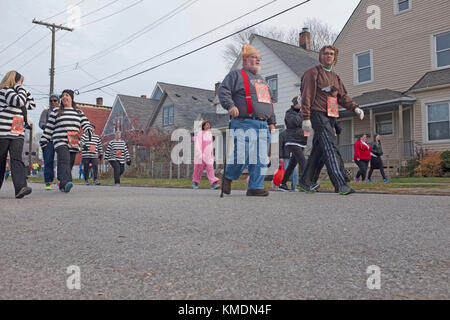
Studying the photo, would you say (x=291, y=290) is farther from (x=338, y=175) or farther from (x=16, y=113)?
(x=16, y=113)

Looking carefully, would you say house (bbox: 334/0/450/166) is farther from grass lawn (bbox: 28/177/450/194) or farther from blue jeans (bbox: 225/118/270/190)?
blue jeans (bbox: 225/118/270/190)

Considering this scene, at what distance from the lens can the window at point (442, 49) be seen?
18578mm

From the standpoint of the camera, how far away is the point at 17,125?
6.97 metres

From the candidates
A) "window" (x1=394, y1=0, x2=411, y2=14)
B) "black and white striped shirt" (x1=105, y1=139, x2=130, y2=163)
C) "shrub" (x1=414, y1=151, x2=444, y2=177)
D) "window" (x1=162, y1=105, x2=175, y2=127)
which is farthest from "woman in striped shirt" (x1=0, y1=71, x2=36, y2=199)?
"window" (x1=162, y1=105, x2=175, y2=127)

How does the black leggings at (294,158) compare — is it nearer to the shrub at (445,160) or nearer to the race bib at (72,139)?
the race bib at (72,139)

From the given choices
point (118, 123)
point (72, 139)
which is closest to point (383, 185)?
point (72, 139)

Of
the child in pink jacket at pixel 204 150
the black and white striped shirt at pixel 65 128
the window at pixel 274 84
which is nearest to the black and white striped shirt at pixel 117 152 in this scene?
the child in pink jacket at pixel 204 150

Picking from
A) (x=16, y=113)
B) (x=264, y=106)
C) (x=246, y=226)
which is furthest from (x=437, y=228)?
(x=16, y=113)

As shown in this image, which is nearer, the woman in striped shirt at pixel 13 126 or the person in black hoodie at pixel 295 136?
the woman in striped shirt at pixel 13 126

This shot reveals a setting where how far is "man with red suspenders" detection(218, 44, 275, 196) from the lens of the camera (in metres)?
6.58

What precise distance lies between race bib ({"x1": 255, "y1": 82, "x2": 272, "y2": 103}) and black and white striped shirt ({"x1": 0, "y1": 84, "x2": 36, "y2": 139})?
3564 mm

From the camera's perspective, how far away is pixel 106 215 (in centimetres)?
448

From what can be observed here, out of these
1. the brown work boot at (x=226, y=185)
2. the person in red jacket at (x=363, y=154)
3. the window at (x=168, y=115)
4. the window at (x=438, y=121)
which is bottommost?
the brown work boot at (x=226, y=185)

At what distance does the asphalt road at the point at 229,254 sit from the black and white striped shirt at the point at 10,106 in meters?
2.75
